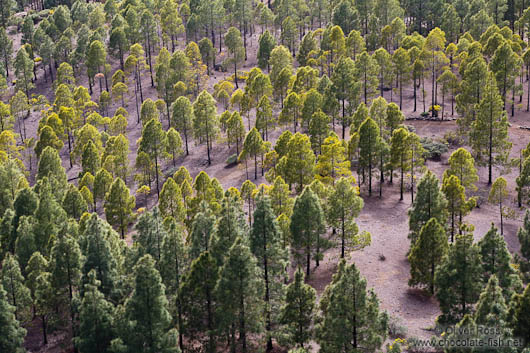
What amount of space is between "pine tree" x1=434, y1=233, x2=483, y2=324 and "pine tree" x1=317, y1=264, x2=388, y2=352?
9.36 m

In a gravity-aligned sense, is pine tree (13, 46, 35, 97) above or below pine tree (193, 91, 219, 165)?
above

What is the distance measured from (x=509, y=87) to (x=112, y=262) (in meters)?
82.3

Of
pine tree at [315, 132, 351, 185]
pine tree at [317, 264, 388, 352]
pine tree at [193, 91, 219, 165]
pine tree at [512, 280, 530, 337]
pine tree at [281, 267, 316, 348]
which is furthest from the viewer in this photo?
pine tree at [193, 91, 219, 165]

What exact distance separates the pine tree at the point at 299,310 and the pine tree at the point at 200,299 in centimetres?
706

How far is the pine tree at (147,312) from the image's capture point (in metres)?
73.7

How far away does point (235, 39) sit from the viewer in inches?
6816

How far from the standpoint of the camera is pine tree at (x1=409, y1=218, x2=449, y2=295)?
86.0 meters

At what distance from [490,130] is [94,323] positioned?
6761 centimetres

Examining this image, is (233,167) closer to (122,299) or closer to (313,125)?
(313,125)

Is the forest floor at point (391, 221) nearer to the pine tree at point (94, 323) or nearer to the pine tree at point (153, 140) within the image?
the pine tree at point (153, 140)

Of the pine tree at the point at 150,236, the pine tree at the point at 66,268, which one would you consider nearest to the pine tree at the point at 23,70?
the pine tree at the point at 66,268

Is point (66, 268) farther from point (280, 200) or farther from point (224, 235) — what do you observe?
point (280, 200)

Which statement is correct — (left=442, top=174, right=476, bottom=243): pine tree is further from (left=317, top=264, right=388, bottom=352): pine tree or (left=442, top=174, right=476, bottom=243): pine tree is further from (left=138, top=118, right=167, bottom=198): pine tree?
(left=138, top=118, right=167, bottom=198): pine tree

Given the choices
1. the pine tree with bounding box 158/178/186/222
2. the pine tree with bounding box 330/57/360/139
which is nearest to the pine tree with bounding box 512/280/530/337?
the pine tree with bounding box 158/178/186/222
